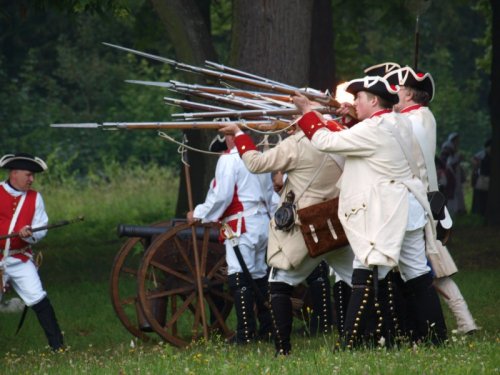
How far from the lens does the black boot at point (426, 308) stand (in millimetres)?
9094

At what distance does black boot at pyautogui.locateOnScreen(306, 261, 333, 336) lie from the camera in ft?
37.3

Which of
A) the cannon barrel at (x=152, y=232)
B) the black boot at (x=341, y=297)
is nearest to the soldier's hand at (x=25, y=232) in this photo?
the cannon barrel at (x=152, y=232)

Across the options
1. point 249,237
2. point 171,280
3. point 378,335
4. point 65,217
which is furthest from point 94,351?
point 65,217

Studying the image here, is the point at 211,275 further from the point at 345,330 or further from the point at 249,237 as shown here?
the point at 345,330

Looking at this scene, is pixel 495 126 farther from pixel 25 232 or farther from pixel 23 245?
pixel 25 232

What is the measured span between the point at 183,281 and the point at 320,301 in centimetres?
114

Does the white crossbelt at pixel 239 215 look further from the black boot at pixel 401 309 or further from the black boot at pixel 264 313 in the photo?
the black boot at pixel 401 309

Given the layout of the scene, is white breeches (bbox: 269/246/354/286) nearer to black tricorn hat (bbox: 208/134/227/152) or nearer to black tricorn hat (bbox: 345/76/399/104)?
black tricorn hat (bbox: 345/76/399/104)

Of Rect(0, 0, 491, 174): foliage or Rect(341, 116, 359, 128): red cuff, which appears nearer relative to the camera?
Rect(341, 116, 359, 128): red cuff

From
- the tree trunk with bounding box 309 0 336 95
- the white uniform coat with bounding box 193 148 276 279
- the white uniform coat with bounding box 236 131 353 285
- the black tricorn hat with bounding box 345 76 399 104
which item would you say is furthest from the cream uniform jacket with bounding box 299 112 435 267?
the tree trunk with bounding box 309 0 336 95

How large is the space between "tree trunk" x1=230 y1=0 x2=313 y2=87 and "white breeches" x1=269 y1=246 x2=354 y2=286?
3.85m

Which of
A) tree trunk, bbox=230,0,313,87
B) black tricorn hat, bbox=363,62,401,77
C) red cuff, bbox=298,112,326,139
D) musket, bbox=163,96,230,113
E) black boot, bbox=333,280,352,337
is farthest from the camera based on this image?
tree trunk, bbox=230,0,313,87

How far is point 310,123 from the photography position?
351 inches

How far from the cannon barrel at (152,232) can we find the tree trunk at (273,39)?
88.9 inches
